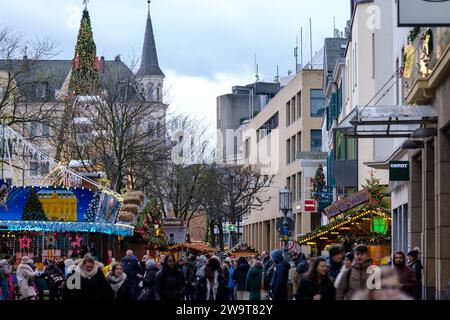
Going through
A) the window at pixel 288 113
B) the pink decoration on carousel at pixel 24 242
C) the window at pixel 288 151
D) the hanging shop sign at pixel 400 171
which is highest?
the window at pixel 288 113

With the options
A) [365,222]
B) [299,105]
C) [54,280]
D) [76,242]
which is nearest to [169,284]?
[54,280]

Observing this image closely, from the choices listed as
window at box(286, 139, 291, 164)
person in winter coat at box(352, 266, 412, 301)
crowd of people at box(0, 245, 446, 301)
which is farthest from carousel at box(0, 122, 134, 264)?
window at box(286, 139, 291, 164)

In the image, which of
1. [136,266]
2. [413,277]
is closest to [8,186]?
[136,266]

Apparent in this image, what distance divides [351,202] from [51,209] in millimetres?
9172

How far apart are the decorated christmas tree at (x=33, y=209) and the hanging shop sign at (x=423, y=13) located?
811 inches

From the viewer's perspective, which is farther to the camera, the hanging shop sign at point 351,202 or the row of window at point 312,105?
the row of window at point 312,105

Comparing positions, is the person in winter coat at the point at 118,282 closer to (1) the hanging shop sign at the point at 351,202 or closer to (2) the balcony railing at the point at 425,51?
(2) the balcony railing at the point at 425,51

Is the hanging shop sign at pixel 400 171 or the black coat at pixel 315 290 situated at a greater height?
the hanging shop sign at pixel 400 171

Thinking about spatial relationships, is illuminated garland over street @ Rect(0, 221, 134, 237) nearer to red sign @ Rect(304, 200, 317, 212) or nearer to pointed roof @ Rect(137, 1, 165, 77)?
red sign @ Rect(304, 200, 317, 212)

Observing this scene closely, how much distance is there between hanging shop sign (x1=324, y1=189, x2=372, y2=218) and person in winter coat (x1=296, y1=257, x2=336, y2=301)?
2237 cm

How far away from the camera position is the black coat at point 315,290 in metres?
15.3

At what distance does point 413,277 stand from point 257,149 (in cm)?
8515

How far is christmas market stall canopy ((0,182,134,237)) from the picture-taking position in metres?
38.6

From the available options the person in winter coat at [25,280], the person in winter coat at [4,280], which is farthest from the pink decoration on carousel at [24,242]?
the person in winter coat at [4,280]
